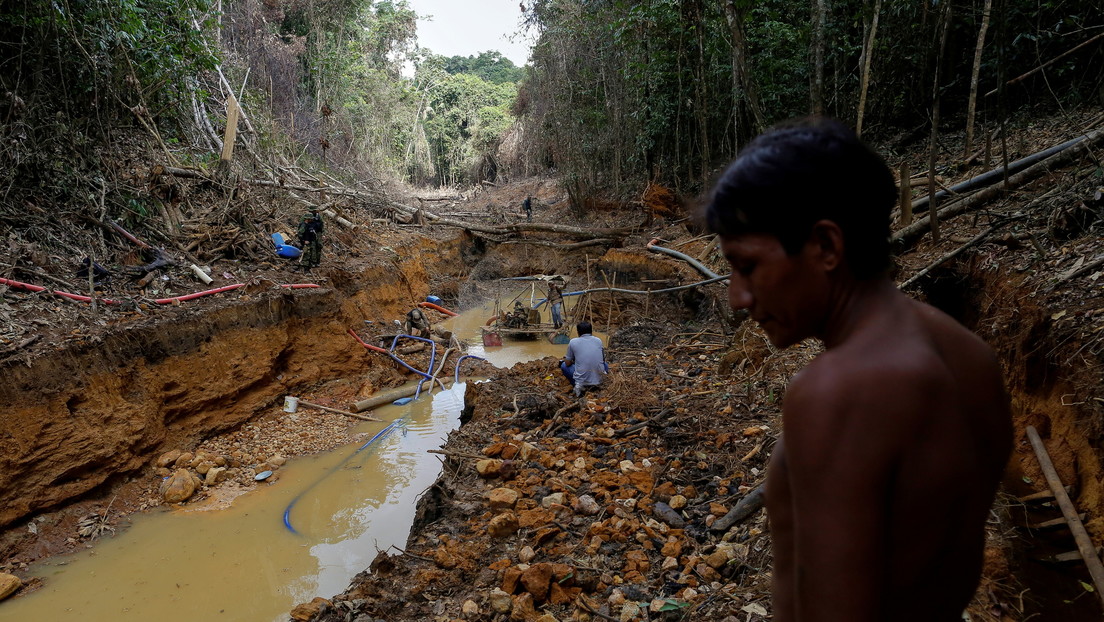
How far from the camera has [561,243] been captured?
50.2ft

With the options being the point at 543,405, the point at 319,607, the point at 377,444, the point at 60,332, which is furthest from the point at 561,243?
the point at 319,607

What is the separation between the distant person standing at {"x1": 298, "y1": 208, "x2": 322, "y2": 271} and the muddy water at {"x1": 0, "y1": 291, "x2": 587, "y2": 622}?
367cm

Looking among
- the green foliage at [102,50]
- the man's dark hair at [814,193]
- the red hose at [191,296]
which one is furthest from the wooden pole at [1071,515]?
the green foliage at [102,50]

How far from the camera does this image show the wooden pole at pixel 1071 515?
2191 mm

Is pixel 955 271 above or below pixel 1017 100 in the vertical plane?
below

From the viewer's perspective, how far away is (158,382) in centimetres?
638

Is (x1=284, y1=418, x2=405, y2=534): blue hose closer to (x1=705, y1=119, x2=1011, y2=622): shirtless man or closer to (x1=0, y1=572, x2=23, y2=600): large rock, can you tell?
(x1=0, y1=572, x2=23, y2=600): large rock

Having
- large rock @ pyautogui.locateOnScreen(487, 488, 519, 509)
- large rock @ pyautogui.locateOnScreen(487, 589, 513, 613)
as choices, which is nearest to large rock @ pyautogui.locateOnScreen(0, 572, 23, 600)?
large rock @ pyautogui.locateOnScreen(487, 488, 519, 509)

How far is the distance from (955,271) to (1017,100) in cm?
435

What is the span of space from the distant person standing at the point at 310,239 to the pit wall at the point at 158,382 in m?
0.42

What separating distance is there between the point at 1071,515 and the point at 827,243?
2.75m

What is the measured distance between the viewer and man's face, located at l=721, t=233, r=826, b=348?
2.63 ft

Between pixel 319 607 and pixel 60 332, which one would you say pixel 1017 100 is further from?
pixel 60 332

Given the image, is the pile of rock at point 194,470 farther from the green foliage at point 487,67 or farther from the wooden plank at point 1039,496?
the green foliage at point 487,67
